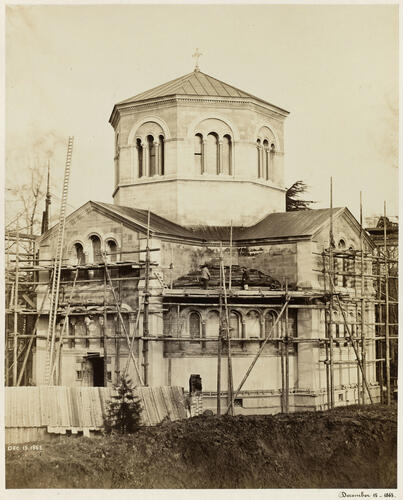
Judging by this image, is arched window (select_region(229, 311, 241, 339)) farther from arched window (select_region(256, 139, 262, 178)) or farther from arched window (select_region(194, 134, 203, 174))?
arched window (select_region(256, 139, 262, 178))

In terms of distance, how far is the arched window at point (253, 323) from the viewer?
32688 mm

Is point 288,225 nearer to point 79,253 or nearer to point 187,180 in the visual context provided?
point 187,180

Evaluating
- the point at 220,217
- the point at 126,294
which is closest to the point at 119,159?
the point at 220,217

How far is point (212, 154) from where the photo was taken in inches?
1463

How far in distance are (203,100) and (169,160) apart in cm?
303

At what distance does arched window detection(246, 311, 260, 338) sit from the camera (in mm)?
32688

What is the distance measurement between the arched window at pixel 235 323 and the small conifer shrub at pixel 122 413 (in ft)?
21.6

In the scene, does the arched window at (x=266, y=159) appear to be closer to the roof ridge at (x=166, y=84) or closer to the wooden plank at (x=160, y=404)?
the roof ridge at (x=166, y=84)

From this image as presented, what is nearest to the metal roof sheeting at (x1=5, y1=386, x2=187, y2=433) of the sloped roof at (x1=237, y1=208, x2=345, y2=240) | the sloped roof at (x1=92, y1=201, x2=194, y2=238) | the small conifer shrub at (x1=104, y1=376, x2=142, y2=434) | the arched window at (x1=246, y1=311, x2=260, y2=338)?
the small conifer shrub at (x1=104, y1=376, x2=142, y2=434)

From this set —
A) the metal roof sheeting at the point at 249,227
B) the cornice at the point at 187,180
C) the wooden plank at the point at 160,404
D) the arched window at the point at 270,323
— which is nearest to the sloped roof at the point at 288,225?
the metal roof sheeting at the point at 249,227

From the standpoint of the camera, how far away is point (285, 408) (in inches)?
1250

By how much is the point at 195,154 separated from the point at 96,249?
6441 millimetres

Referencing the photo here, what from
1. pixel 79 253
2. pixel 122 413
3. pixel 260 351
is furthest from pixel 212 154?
pixel 122 413

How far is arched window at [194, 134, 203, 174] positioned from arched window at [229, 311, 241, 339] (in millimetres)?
7523
